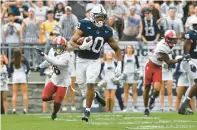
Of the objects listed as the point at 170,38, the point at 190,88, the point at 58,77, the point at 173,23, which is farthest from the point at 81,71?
the point at 173,23

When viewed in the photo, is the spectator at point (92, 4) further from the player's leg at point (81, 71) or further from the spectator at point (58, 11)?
the player's leg at point (81, 71)

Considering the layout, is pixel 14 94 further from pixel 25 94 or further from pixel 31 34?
pixel 31 34

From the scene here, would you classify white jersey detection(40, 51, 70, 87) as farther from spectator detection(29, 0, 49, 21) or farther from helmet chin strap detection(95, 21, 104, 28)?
spectator detection(29, 0, 49, 21)

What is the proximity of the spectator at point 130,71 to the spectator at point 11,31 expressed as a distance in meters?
3.15

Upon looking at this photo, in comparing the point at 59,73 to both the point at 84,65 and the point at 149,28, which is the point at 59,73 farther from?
the point at 149,28

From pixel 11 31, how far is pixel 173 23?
4.68 meters

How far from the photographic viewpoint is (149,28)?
21.6 m

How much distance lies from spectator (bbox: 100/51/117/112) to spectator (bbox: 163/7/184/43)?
2122 mm

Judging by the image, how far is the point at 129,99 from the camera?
70.3 feet

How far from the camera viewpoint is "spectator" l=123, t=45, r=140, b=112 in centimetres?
2056

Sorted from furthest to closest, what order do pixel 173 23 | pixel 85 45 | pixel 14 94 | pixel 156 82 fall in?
pixel 173 23 → pixel 14 94 → pixel 156 82 → pixel 85 45

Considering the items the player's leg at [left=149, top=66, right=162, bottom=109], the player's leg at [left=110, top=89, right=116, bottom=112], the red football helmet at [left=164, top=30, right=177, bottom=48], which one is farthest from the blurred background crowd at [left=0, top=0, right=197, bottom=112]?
the red football helmet at [left=164, top=30, right=177, bottom=48]

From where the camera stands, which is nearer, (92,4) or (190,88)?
(190,88)

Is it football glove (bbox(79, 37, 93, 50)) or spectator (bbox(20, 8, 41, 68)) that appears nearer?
football glove (bbox(79, 37, 93, 50))
